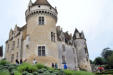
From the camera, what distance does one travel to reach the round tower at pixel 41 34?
939 inches

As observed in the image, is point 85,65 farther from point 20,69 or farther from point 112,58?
point 20,69

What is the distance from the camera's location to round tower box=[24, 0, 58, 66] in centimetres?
2384

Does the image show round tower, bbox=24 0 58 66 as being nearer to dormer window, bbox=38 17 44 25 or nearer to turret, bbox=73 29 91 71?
dormer window, bbox=38 17 44 25

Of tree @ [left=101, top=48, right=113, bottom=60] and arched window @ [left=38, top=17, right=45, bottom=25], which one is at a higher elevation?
arched window @ [left=38, top=17, right=45, bottom=25]

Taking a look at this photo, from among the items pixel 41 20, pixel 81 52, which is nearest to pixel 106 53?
pixel 81 52

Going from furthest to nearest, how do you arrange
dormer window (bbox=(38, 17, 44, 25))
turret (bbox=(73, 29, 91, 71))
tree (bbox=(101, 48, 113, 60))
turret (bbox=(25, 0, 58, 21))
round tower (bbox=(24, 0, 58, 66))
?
tree (bbox=(101, 48, 113, 60))
turret (bbox=(73, 29, 91, 71))
turret (bbox=(25, 0, 58, 21))
dormer window (bbox=(38, 17, 44, 25))
round tower (bbox=(24, 0, 58, 66))

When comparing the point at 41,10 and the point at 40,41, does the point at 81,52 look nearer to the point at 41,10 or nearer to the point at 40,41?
the point at 40,41

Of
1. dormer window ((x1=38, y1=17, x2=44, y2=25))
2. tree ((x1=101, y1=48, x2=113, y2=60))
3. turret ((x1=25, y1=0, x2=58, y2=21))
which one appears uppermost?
turret ((x1=25, y1=0, x2=58, y2=21))

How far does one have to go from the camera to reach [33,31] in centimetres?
2547

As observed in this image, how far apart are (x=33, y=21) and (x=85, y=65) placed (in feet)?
58.5

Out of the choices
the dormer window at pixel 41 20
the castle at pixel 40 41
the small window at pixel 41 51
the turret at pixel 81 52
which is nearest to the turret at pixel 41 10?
the castle at pixel 40 41

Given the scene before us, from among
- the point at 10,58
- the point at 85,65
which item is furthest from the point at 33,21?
the point at 85,65

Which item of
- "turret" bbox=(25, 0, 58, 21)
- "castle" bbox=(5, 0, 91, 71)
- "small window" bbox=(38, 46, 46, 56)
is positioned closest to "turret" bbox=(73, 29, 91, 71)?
"castle" bbox=(5, 0, 91, 71)

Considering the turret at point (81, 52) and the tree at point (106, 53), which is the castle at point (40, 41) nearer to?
the turret at point (81, 52)
